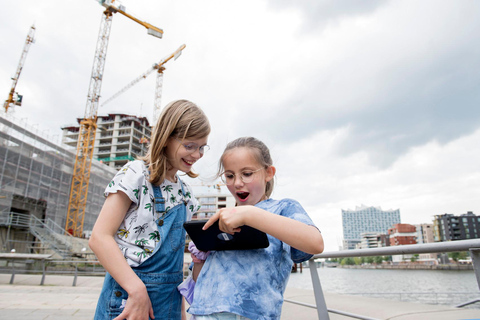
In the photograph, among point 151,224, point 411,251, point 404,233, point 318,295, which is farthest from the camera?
point 404,233

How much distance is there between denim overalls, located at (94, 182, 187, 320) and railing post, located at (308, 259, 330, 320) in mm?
1197

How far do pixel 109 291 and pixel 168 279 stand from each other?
0.18m

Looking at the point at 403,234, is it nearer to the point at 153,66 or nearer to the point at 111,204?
the point at 153,66

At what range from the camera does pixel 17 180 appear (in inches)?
826

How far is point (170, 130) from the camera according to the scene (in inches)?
45.2

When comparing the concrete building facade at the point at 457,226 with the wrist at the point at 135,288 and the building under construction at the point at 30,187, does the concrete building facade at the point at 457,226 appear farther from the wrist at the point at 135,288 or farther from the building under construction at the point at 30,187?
the wrist at the point at 135,288

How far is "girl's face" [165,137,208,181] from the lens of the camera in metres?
1.16

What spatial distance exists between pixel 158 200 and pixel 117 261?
0.86 ft

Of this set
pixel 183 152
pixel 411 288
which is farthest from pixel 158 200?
pixel 411 288

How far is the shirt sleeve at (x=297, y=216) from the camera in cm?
91

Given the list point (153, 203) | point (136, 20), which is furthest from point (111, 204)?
point (136, 20)

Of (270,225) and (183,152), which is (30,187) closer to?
(183,152)

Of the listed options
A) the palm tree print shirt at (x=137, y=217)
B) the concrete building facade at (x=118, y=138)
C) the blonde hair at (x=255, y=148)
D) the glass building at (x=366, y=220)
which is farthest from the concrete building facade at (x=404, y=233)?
the glass building at (x=366, y=220)

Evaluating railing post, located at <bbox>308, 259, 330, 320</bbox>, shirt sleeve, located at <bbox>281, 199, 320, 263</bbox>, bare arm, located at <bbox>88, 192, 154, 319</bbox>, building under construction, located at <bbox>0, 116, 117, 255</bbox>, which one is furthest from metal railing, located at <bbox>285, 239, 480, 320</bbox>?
building under construction, located at <bbox>0, 116, 117, 255</bbox>
